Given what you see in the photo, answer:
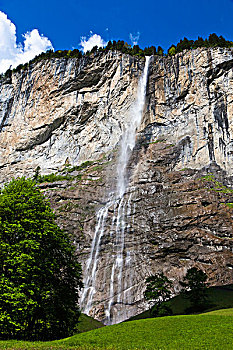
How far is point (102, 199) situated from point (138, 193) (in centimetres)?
680

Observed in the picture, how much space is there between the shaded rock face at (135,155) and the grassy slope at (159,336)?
1707 centimetres

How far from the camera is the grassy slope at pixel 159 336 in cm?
1348

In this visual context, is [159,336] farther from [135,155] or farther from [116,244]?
[135,155]

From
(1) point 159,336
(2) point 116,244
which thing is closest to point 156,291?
(2) point 116,244

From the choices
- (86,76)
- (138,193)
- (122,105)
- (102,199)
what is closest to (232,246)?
(138,193)

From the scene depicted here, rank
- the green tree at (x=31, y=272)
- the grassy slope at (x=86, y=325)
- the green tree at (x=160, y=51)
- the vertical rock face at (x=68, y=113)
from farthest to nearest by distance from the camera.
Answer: the green tree at (x=160, y=51)
the vertical rock face at (x=68, y=113)
the grassy slope at (x=86, y=325)
the green tree at (x=31, y=272)

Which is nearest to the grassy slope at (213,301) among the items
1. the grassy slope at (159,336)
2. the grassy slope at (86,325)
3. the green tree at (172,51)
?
the grassy slope at (86,325)

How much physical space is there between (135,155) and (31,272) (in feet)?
151

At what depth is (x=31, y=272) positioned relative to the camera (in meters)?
16.2

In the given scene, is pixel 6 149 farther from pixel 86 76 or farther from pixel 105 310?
pixel 105 310

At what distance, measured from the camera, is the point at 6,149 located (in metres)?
75.1

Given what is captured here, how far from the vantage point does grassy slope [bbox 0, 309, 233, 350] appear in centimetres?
1348

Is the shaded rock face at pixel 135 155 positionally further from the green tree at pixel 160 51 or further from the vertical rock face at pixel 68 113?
the green tree at pixel 160 51

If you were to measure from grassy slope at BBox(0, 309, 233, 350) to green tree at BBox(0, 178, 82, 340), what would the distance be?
1.63m
